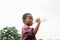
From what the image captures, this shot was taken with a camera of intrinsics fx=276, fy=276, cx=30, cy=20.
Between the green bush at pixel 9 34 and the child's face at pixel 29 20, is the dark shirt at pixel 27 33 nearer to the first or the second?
the child's face at pixel 29 20

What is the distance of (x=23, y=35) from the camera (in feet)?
14.0

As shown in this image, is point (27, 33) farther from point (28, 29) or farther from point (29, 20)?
point (29, 20)

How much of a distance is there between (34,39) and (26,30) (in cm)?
18

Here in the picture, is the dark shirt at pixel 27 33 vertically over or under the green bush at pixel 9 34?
over

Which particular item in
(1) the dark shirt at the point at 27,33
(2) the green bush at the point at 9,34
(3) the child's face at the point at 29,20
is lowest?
(2) the green bush at the point at 9,34

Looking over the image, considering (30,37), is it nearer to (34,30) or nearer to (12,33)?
(34,30)

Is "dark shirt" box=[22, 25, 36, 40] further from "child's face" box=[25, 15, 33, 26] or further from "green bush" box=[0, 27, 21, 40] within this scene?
"green bush" box=[0, 27, 21, 40]

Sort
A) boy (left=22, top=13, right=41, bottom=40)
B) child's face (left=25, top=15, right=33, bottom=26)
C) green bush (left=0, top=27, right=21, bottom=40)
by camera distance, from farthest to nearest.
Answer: green bush (left=0, top=27, right=21, bottom=40) → child's face (left=25, top=15, right=33, bottom=26) → boy (left=22, top=13, right=41, bottom=40)

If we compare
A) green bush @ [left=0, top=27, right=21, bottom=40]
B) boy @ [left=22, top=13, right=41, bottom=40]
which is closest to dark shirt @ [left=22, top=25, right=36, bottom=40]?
boy @ [left=22, top=13, right=41, bottom=40]

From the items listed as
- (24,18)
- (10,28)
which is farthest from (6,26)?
(24,18)

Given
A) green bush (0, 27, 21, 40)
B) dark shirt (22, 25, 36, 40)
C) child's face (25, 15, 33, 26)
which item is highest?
child's face (25, 15, 33, 26)

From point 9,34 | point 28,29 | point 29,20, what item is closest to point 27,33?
point 28,29

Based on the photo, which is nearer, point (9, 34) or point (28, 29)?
point (28, 29)

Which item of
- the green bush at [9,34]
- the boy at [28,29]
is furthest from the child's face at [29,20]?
the green bush at [9,34]
